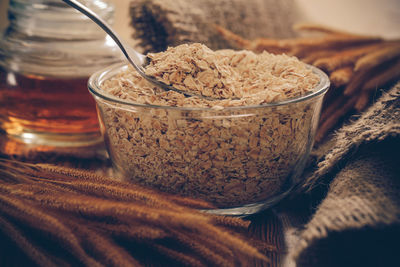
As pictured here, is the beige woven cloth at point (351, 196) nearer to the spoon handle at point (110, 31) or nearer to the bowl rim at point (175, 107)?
the bowl rim at point (175, 107)

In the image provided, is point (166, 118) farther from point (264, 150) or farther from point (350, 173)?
point (350, 173)

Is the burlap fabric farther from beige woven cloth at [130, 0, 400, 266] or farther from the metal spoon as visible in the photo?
the metal spoon

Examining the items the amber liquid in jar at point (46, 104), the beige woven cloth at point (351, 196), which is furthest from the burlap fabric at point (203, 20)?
the amber liquid in jar at point (46, 104)

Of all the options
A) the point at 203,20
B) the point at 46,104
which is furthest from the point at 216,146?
the point at 203,20

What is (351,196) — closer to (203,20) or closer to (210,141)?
(210,141)

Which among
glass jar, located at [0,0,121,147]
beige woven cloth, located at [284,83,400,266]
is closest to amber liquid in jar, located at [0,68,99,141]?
glass jar, located at [0,0,121,147]

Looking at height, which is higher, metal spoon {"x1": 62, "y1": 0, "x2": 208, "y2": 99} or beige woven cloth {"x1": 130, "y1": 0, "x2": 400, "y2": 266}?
metal spoon {"x1": 62, "y1": 0, "x2": 208, "y2": 99}

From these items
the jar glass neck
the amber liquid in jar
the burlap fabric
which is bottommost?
the amber liquid in jar

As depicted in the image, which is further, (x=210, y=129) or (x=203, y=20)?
(x=203, y=20)
